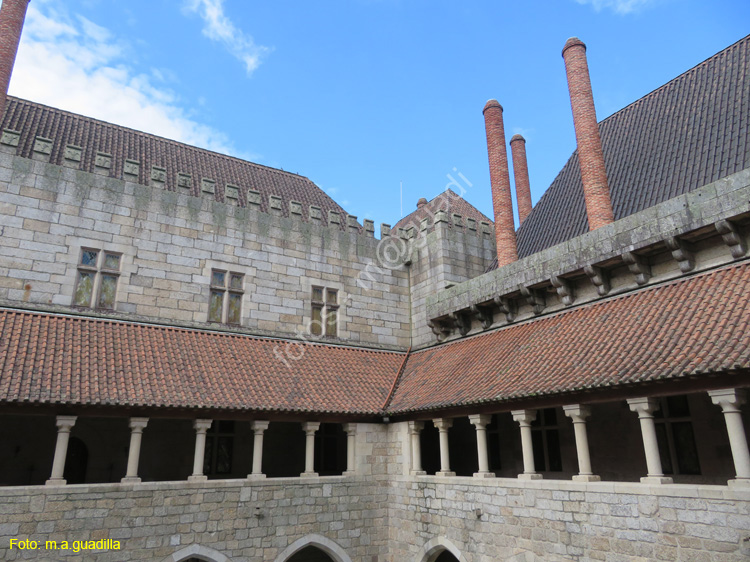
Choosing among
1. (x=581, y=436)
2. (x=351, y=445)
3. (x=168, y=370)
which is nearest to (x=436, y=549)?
(x=351, y=445)

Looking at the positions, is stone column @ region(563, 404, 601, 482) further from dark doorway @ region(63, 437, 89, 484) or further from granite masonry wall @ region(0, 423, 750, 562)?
dark doorway @ region(63, 437, 89, 484)

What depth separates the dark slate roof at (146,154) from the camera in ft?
52.5

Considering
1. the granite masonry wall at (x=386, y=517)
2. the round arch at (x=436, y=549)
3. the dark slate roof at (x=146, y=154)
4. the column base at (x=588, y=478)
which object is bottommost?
the round arch at (x=436, y=549)

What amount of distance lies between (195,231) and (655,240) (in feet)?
36.0

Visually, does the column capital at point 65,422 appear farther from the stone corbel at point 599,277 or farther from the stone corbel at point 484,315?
the stone corbel at point 599,277

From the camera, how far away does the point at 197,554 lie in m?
10.4

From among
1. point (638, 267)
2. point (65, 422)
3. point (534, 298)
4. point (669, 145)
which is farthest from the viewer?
point (669, 145)

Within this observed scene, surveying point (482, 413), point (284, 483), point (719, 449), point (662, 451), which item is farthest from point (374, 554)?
point (719, 449)

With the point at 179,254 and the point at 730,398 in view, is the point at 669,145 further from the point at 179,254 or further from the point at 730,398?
the point at 179,254

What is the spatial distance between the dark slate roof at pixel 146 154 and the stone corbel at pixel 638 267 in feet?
33.2

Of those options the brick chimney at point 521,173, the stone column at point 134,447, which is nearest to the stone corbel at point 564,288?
the brick chimney at point 521,173

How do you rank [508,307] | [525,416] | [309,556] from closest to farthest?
[525,416] → [508,307] → [309,556]

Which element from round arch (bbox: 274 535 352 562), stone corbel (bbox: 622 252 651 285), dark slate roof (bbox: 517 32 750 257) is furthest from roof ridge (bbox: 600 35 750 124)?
round arch (bbox: 274 535 352 562)

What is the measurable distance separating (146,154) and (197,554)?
13.1 meters
